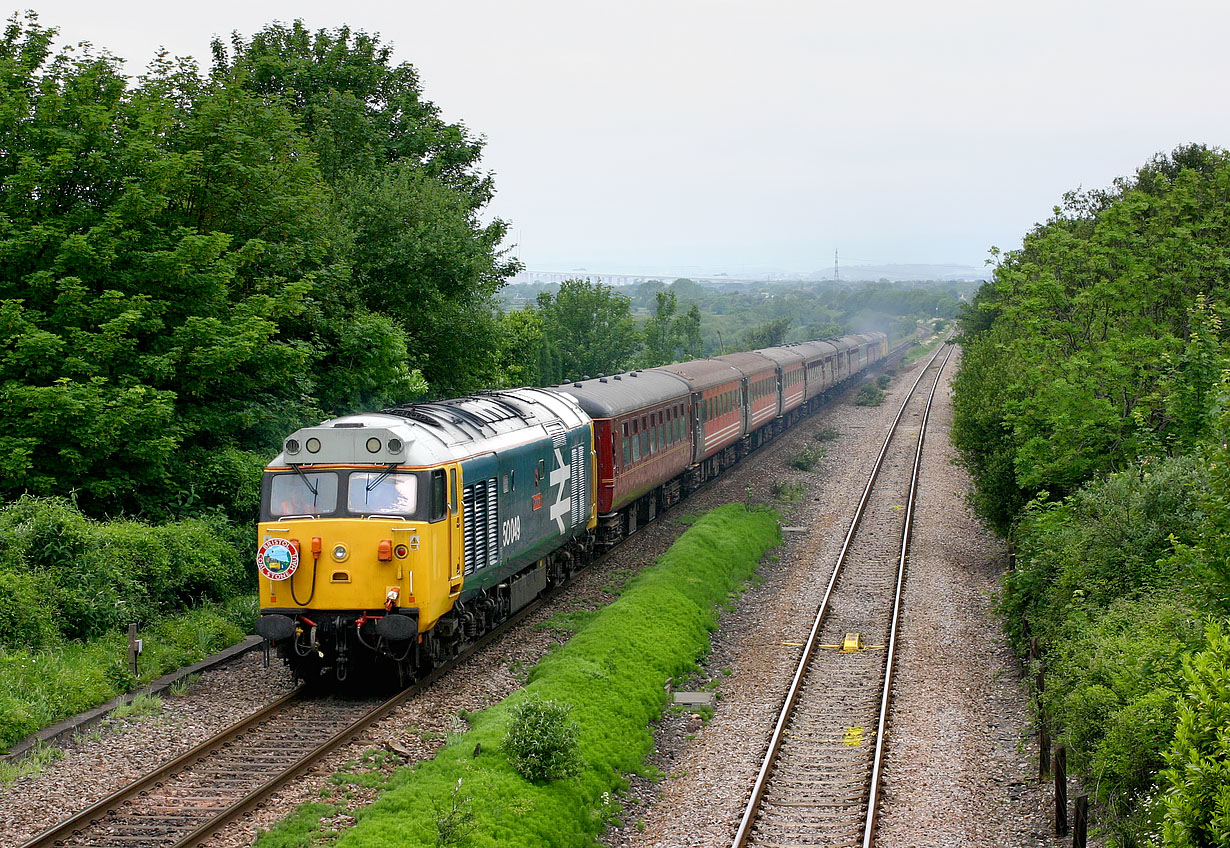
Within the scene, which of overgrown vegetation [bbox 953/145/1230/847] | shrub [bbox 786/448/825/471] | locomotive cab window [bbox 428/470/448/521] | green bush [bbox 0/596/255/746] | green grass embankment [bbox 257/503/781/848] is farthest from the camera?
shrub [bbox 786/448/825/471]

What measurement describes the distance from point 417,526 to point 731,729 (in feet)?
17.8

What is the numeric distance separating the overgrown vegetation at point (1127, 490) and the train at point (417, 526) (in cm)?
818

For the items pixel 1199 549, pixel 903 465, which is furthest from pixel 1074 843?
pixel 903 465

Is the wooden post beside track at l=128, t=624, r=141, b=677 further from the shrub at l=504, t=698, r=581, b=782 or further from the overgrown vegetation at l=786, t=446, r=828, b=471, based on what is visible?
the overgrown vegetation at l=786, t=446, r=828, b=471

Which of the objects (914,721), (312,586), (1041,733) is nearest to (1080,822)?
(1041,733)

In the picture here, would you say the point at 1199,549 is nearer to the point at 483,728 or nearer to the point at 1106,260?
the point at 483,728

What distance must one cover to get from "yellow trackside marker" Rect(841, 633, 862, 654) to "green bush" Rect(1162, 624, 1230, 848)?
10695 millimetres

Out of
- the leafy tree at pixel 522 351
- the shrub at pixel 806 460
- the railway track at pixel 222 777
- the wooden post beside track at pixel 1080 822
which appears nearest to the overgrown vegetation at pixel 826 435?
the shrub at pixel 806 460

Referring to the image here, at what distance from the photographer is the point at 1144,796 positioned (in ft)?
33.9

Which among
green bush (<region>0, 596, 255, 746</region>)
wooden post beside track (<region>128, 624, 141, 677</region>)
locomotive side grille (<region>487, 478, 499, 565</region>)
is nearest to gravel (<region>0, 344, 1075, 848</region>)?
green bush (<region>0, 596, 255, 746</region>)

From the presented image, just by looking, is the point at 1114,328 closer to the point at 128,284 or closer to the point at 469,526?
the point at 469,526

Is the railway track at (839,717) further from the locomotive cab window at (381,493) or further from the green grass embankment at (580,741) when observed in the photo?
the locomotive cab window at (381,493)

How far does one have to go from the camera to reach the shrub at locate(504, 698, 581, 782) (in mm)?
12531

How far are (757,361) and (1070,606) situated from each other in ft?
100
